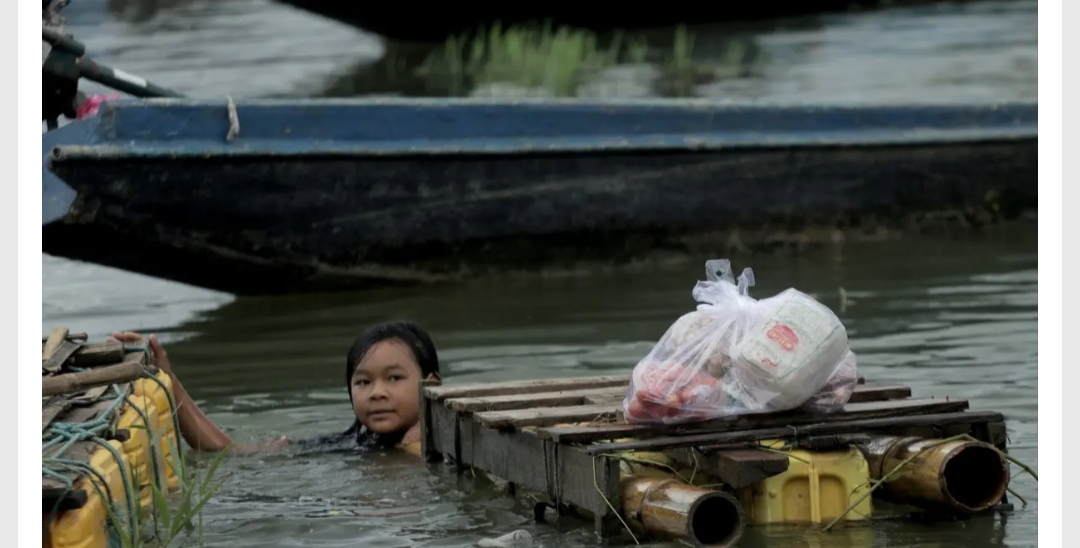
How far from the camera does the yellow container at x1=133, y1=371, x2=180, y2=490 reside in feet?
16.9

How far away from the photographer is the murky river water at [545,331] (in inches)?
188

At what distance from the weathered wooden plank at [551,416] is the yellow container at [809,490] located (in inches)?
19.7

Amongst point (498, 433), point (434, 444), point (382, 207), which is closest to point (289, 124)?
point (382, 207)

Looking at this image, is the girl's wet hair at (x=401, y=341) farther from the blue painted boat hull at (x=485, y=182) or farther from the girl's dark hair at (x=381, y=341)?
the blue painted boat hull at (x=485, y=182)

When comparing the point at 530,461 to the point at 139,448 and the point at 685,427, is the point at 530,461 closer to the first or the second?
the point at 685,427

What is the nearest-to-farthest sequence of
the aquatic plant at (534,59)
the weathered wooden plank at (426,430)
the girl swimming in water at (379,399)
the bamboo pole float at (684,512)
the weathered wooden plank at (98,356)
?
the bamboo pole float at (684,512) < the weathered wooden plank at (98,356) < the weathered wooden plank at (426,430) < the girl swimming in water at (379,399) < the aquatic plant at (534,59)

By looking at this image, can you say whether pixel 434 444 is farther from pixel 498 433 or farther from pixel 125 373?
pixel 125 373

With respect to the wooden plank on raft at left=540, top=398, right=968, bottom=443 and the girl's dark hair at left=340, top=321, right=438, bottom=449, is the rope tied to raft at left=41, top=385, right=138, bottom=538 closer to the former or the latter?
the wooden plank on raft at left=540, top=398, right=968, bottom=443

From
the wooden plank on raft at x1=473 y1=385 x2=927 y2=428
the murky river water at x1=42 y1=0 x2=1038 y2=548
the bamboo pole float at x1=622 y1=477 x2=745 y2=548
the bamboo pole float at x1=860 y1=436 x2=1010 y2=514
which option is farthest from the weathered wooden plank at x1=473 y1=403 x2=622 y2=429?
the bamboo pole float at x1=860 y1=436 x2=1010 y2=514

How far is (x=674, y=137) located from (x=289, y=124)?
1997 millimetres

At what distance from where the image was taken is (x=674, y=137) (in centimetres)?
876

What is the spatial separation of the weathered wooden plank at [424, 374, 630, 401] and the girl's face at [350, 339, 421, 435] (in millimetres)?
361

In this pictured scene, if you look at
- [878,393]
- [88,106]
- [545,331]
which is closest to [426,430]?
[878,393]

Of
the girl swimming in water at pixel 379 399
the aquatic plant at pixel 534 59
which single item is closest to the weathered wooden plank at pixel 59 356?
the girl swimming in water at pixel 379 399
